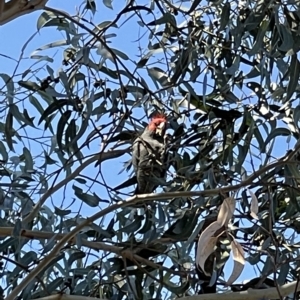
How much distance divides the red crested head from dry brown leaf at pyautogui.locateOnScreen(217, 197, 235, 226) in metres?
0.47

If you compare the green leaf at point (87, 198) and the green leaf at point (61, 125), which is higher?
the green leaf at point (61, 125)

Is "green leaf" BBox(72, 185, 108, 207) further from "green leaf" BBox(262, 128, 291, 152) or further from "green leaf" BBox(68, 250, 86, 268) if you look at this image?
"green leaf" BBox(262, 128, 291, 152)

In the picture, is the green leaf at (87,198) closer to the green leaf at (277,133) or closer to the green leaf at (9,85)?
the green leaf at (9,85)

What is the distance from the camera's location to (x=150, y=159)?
1.97 metres

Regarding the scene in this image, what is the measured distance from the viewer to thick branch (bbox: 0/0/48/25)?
164cm

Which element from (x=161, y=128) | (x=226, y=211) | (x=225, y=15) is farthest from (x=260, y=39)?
(x=226, y=211)

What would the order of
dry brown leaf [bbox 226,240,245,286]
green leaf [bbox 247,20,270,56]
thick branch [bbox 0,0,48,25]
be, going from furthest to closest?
green leaf [bbox 247,20,270,56], thick branch [bbox 0,0,48,25], dry brown leaf [bbox 226,240,245,286]

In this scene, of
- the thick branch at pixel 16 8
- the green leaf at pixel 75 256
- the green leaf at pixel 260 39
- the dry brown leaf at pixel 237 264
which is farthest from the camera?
the green leaf at pixel 75 256

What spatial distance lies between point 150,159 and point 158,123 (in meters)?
0.16

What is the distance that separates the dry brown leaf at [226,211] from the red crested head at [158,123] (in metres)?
0.47

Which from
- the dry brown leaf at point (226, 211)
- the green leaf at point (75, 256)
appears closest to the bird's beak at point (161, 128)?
the green leaf at point (75, 256)

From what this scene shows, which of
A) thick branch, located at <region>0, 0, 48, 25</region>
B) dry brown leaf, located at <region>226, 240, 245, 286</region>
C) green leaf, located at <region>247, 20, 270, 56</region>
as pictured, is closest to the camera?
dry brown leaf, located at <region>226, 240, 245, 286</region>

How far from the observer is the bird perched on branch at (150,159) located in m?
1.97

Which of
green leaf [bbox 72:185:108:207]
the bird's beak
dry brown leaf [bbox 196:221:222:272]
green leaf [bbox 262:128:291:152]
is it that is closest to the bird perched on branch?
the bird's beak
